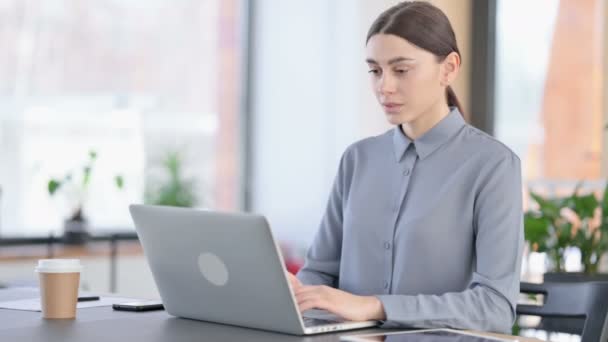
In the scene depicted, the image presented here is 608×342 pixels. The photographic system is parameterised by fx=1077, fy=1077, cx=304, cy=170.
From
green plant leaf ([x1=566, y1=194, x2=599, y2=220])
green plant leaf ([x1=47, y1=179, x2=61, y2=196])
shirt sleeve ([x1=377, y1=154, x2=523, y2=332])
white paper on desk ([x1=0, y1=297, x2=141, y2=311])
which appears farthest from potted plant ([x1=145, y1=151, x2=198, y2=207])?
shirt sleeve ([x1=377, y1=154, x2=523, y2=332])

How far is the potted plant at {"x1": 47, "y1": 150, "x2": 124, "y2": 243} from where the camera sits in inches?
185

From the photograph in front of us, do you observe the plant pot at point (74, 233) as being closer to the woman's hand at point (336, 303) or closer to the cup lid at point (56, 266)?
the cup lid at point (56, 266)

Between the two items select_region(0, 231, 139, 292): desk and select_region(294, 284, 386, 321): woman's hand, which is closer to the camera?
select_region(294, 284, 386, 321): woman's hand

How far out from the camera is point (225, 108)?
5621mm

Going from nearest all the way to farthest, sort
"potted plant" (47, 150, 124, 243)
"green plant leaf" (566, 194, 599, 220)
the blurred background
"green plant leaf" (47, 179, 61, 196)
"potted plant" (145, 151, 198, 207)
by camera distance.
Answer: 1. "green plant leaf" (566, 194, 599, 220)
2. "green plant leaf" (47, 179, 61, 196)
3. "potted plant" (47, 150, 124, 243)
4. the blurred background
5. "potted plant" (145, 151, 198, 207)

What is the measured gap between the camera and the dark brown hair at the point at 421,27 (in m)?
2.10

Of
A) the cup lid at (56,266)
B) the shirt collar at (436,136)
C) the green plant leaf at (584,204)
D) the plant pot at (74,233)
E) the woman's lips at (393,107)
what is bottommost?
the plant pot at (74,233)

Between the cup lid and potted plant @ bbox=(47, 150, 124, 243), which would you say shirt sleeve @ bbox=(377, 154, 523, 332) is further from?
potted plant @ bbox=(47, 150, 124, 243)

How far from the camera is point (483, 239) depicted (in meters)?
2.03

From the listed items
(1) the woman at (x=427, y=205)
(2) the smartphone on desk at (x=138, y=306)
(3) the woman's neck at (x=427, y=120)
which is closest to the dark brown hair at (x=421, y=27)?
(1) the woman at (x=427, y=205)

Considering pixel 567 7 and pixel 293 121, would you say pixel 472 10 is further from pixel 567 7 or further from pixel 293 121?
pixel 293 121

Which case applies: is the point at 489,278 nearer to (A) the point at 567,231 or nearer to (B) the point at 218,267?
(B) the point at 218,267

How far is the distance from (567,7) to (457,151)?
3029 mm

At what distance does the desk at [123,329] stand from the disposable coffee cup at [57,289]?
27mm
